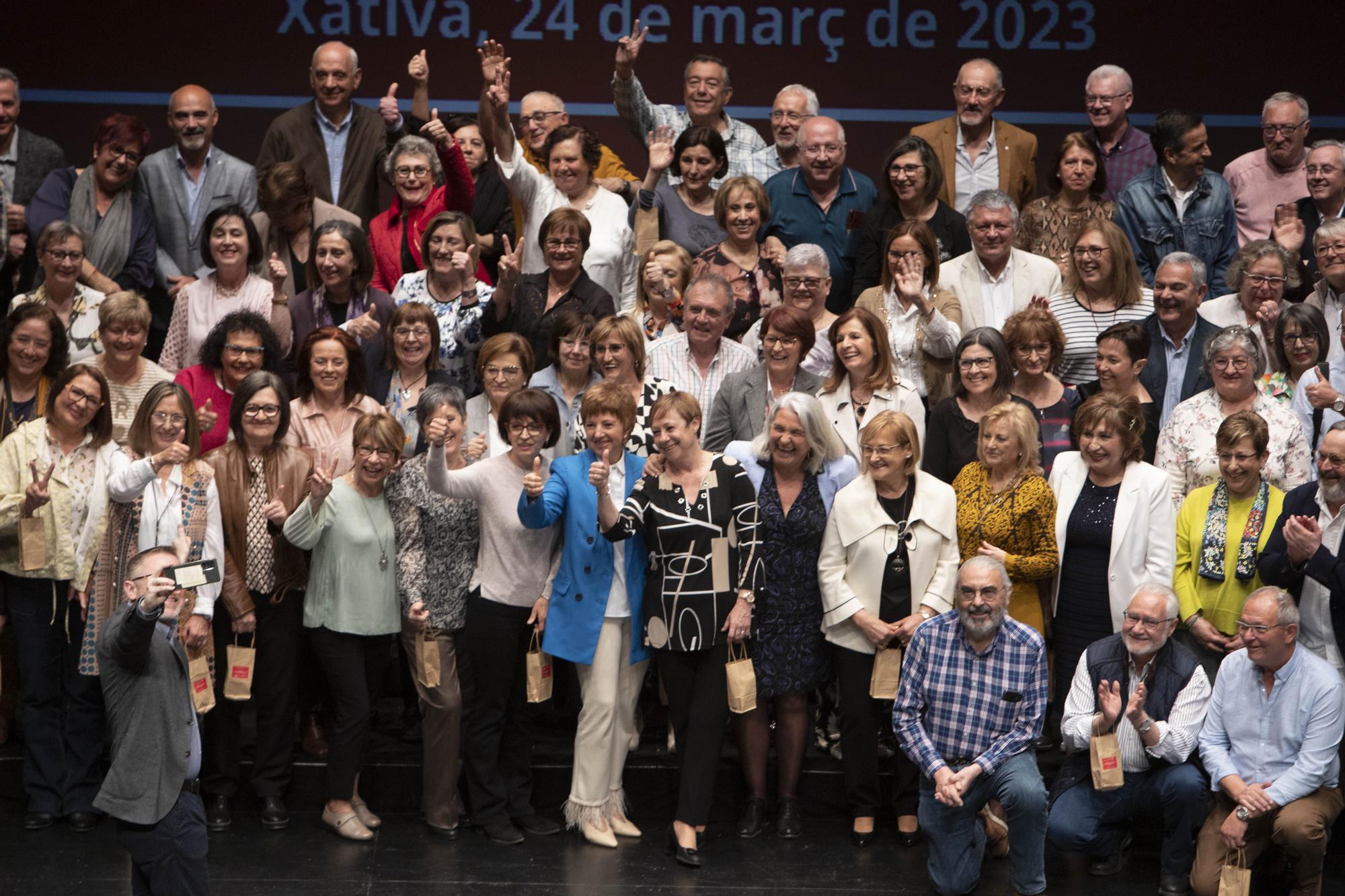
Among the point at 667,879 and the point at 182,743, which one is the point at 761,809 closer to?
the point at 667,879

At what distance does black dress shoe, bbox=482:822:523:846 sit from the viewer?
573 centimetres

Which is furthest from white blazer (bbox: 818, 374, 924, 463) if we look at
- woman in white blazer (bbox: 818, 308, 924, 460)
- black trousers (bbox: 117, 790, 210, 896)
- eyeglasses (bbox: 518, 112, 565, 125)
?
black trousers (bbox: 117, 790, 210, 896)

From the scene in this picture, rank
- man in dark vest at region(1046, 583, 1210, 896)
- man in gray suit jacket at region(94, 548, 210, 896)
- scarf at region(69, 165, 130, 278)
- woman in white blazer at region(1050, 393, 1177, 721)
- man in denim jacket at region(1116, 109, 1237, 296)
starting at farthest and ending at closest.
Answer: man in denim jacket at region(1116, 109, 1237, 296)
scarf at region(69, 165, 130, 278)
woman in white blazer at region(1050, 393, 1177, 721)
man in dark vest at region(1046, 583, 1210, 896)
man in gray suit jacket at region(94, 548, 210, 896)

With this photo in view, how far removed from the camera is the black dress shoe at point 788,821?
5793 mm

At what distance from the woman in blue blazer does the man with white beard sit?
2144 millimetres

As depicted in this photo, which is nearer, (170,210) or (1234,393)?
(1234,393)

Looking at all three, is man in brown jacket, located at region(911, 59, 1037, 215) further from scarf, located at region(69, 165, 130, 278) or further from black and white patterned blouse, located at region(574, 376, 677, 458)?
scarf, located at region(69, 165, 130, 278)

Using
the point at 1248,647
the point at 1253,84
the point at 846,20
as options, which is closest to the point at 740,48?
the point at 846,20

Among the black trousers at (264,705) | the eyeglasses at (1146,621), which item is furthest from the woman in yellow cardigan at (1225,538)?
the black trousers at (264,705)

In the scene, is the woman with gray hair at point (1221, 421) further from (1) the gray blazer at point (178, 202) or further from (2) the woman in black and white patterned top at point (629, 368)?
(1) the gray blazer at point (178, 202)

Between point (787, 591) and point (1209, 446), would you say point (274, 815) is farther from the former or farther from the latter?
point (1209, 446)

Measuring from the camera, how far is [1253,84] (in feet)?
28.6

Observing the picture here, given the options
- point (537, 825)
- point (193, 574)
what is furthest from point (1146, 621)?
point (193, 574)

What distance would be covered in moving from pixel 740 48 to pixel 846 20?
0.57 m
